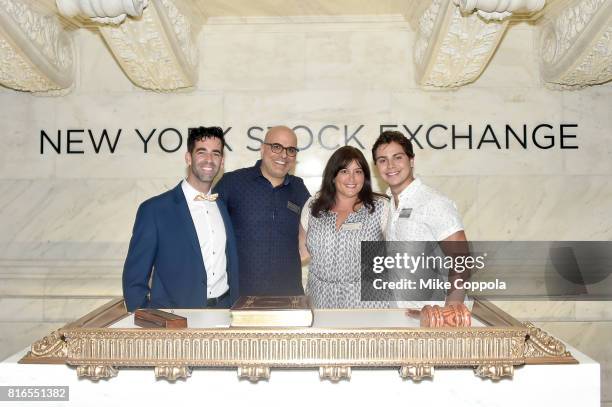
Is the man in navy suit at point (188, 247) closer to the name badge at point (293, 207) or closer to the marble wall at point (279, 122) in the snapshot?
the name badge at point (293, 207)

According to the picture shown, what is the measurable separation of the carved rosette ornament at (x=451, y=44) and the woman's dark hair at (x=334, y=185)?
4.78ft

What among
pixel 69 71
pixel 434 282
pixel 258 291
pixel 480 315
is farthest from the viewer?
pixel 69 71

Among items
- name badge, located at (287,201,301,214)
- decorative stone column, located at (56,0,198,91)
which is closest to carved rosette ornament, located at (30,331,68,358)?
name badge, located at (287,201,301,214)

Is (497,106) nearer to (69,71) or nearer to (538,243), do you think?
(538,243)

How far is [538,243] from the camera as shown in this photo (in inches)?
196

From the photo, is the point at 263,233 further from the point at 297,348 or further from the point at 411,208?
the point at 297,348

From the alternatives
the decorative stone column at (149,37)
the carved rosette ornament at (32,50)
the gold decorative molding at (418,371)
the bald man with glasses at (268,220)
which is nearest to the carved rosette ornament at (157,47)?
the decorative stone column at (149,37)

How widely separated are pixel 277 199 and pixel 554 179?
269 cm

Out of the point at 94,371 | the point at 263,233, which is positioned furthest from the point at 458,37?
the point at 94,371

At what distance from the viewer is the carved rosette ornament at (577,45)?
3837mm

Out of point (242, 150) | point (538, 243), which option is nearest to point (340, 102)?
point (242, 150)

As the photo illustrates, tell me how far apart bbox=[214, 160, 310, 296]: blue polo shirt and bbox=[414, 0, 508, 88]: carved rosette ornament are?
1.70 m

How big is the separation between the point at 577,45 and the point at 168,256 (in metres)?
3.23

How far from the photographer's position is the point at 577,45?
13.6ft
